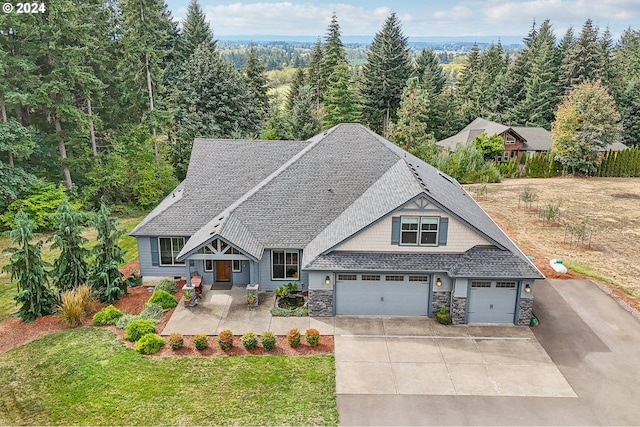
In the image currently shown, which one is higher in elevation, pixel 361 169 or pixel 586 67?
pixel 586 67

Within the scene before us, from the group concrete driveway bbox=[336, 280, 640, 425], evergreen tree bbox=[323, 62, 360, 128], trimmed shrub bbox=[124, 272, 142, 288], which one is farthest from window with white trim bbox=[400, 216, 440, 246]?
evergreen tree bbox=[323, 62, 360, 128]

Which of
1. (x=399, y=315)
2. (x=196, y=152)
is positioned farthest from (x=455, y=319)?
(x=196, y=152)

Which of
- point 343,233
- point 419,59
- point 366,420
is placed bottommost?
point 366,420

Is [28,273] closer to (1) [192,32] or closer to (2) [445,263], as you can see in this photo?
(2) [445,263]

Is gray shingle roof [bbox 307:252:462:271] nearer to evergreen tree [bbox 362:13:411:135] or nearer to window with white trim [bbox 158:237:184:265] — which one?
window with white trim [bbox 158:237:184:265]

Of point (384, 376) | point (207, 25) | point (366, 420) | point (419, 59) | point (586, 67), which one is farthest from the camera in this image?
point (419, 59)

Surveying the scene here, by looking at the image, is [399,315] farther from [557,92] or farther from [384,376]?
[557,92]

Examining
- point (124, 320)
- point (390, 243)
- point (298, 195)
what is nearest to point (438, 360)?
point (390, 243)
